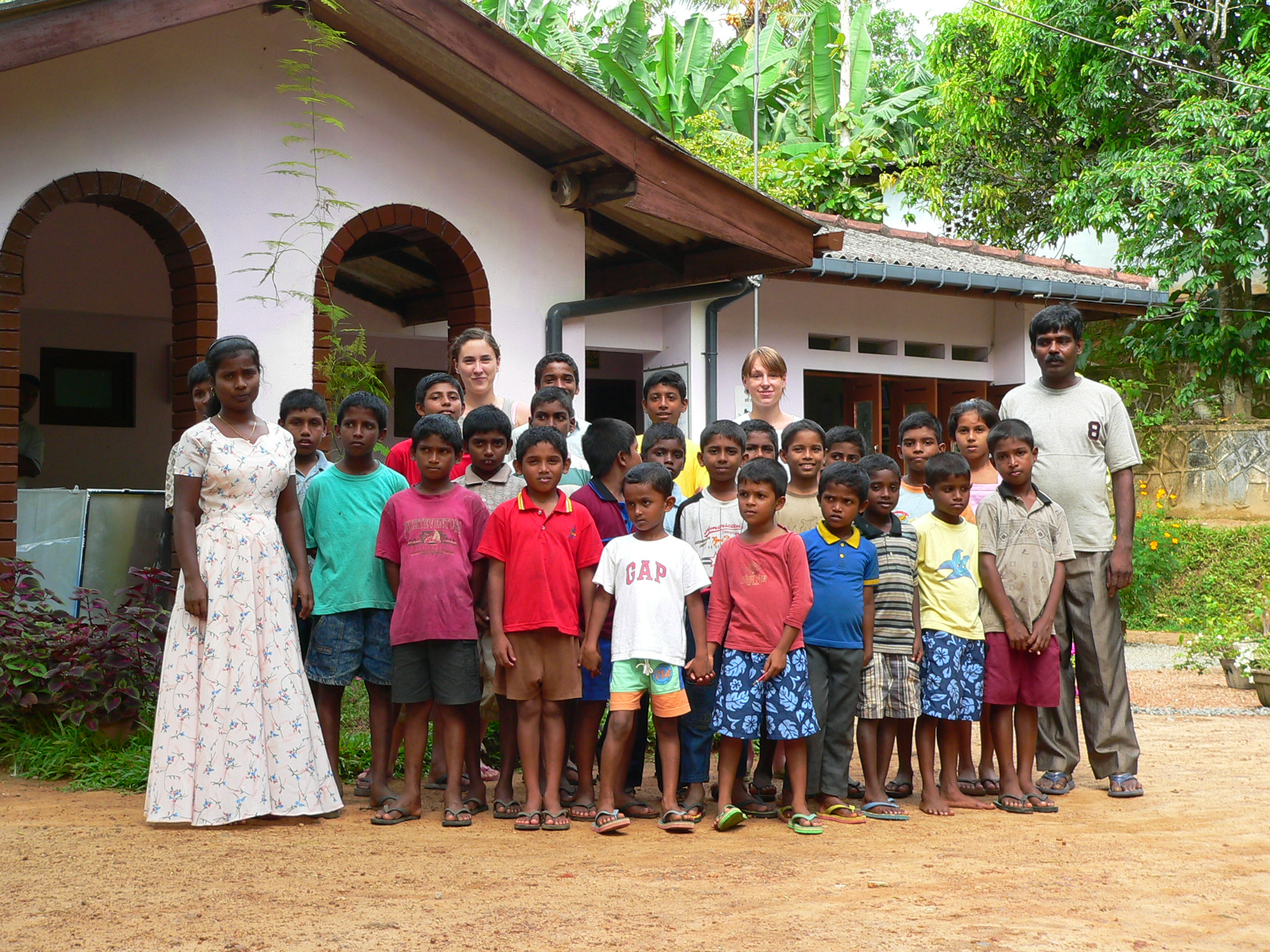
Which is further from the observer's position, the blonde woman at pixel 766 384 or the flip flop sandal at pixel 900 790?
the blonde woman at pixel 766 384

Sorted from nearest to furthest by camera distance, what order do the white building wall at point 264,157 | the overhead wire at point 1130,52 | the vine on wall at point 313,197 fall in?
the white building wall at point 264,157
the vine on wall at point 313,197
the overhead wire at point 1130,52

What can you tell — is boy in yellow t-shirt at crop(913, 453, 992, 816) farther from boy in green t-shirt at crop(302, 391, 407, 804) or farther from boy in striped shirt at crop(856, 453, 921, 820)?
boy in green t-shirt at crop(302, 391, 407, 804)

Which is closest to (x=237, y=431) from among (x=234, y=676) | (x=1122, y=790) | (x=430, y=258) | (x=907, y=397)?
(x=234, y=676)

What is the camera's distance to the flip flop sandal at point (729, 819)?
4.37m

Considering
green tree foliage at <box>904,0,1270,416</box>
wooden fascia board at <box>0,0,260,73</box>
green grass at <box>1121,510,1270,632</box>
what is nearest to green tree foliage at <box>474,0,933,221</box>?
green tree foliage at <box>904,0,1270,416</box>

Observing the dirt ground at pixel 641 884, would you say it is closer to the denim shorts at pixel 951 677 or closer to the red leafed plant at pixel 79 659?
the denim shorts at pixel 951 677

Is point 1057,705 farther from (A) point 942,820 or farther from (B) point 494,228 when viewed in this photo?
(B) point 494,228

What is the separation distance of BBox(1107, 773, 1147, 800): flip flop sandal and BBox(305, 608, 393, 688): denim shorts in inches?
119

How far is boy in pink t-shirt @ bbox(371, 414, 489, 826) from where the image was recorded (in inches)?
178

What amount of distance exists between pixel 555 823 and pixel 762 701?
0.86 meters

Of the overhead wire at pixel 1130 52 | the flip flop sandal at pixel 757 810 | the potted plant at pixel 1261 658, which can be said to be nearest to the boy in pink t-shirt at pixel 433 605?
the flip flop sandal at pixel 757 810

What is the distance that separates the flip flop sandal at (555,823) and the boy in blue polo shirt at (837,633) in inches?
37.7

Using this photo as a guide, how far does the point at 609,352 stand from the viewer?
42.3ft

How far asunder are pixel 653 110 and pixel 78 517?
53.5ft
